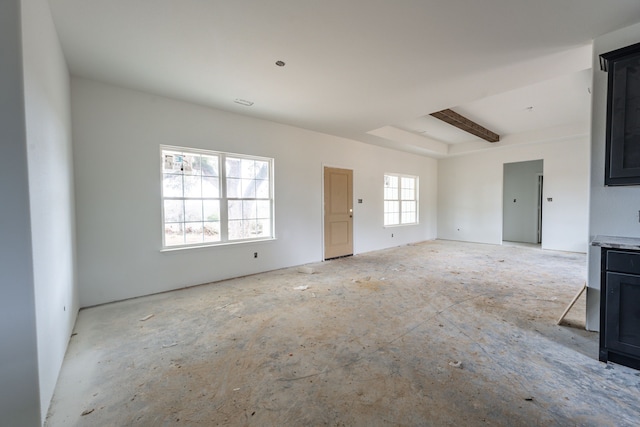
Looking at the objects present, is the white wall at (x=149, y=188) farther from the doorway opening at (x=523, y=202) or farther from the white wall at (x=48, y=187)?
the doorway opening at (x=523, y=202)

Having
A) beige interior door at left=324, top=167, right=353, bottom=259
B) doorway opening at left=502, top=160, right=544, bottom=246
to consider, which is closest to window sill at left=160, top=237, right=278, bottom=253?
beige interior door at left=324, top=167, right=353, bottom=259

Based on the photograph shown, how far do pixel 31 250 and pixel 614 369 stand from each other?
13.0 ft

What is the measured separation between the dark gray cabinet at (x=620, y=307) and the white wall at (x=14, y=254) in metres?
3.82

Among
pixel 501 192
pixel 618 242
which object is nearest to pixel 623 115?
pixel 618 242

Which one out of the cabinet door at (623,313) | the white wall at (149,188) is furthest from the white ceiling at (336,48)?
the cabinet door at (623,313)

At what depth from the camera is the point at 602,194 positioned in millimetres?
2365

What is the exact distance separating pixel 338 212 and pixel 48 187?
4767 mm

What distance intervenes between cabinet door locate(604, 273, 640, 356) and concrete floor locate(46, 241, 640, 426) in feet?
0.65

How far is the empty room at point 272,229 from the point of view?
1.59 metres

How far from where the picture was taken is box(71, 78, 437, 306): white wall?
3.24 m

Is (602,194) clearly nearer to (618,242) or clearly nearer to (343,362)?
(618,242)

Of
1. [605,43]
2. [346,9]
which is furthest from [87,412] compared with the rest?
[605,43]

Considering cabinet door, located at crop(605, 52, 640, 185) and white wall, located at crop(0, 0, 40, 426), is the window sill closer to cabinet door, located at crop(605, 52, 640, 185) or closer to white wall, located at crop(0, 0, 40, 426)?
white wall, located at crop(0, 0, 40, 426)

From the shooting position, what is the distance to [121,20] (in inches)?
85.7
